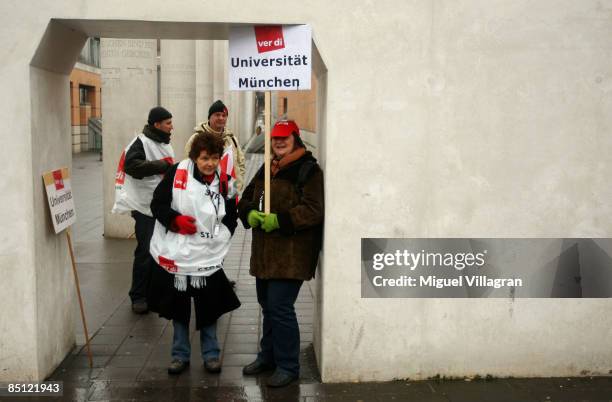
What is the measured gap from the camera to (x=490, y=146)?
17.2 feet

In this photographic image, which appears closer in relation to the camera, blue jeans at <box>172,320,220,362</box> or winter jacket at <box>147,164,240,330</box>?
winter jacket at <box>147,164,240,330</box>

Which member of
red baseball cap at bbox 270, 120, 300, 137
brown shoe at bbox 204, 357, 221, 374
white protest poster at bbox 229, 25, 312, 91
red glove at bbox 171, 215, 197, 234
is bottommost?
brown shoe at bbox 204, 357, 221, 374

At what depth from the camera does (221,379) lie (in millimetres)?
5395

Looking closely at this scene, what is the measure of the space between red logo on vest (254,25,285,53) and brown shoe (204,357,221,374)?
2.34m

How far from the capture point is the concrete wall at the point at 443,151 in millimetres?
5059

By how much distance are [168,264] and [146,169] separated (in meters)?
1.66

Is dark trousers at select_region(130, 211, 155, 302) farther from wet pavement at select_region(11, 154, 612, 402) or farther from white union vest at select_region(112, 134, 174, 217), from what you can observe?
wet pavement at select_region(11, 154, 612, 402)

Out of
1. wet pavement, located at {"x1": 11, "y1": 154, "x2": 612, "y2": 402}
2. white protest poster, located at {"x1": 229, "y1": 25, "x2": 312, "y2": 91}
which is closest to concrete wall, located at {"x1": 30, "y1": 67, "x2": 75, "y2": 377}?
wet pavement, located at {"x1": 11, "y1": 154, "x2": 612, "y2": 402}

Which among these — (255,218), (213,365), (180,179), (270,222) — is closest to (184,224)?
(180,179)

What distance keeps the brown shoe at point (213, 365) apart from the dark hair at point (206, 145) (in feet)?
5.08

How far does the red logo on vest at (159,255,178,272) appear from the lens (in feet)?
17.6

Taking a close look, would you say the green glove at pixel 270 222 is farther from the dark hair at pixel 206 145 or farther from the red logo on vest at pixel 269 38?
the red logo on vest at pixel 269 38

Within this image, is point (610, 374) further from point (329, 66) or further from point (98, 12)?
point (98, 12)

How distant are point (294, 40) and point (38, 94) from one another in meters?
1.83
